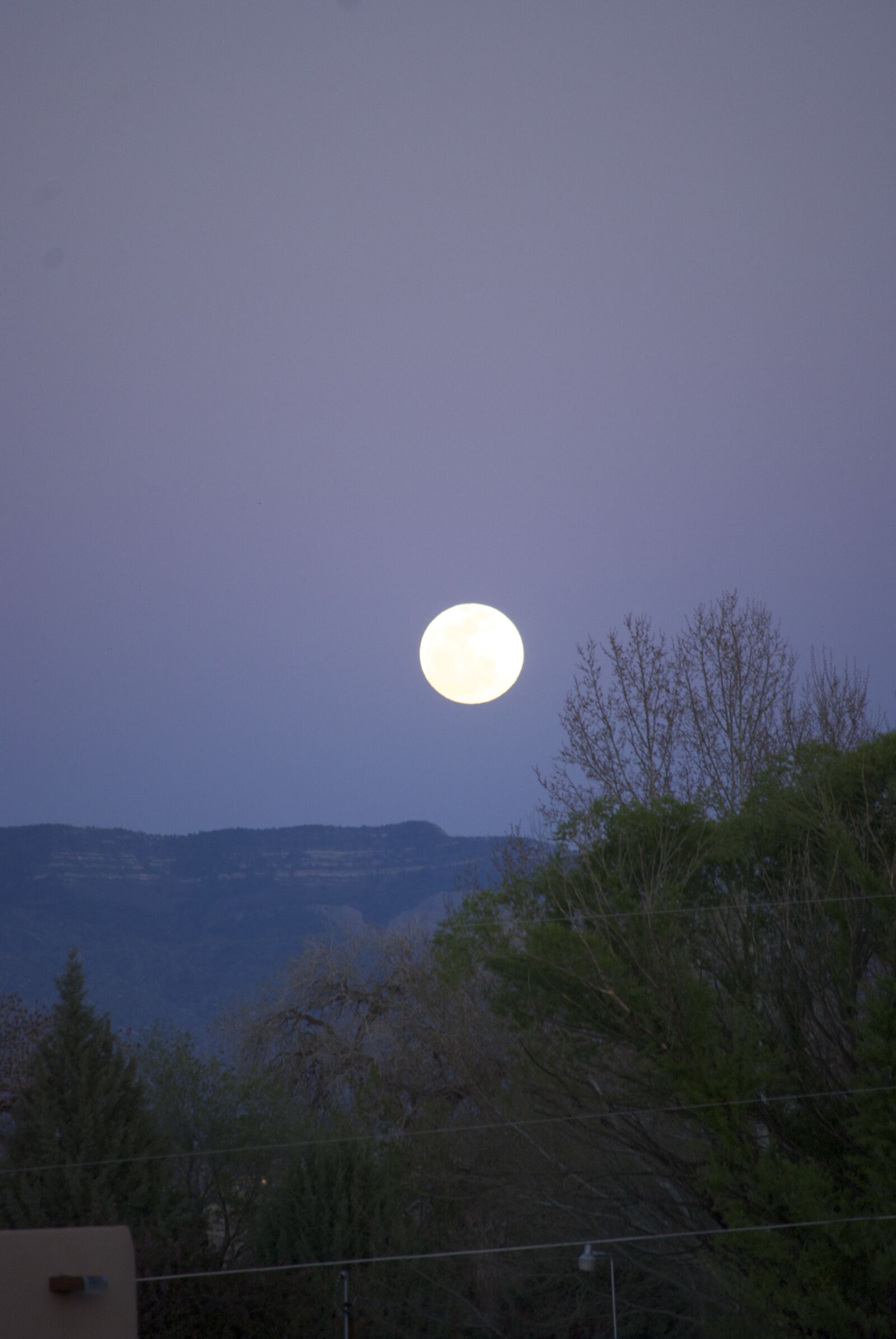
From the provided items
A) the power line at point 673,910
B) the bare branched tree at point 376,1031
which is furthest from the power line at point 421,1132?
the power line at point 673,910

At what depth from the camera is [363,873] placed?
74.8m

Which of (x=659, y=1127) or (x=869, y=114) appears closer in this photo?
(x=659, y=1127)

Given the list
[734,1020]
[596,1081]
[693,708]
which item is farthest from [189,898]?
[734,1020]

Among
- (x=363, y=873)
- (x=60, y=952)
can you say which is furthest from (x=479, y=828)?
(x=60, y=952)

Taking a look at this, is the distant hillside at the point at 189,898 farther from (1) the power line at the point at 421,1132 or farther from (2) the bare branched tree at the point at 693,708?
(1) the power line at the point at 421,1132

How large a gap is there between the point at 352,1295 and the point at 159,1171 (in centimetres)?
352

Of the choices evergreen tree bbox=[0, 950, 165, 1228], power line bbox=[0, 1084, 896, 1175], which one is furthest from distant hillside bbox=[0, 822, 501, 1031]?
power line bbox=[0, 1084, 896, 1175]

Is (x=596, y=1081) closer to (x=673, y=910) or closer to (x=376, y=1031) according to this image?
(x=673, y=910)

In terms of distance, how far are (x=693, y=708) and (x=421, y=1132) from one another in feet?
30.5

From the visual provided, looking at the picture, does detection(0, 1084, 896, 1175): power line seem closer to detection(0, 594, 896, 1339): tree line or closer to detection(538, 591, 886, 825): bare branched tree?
detection(0, 594, 896, 1339): tree line

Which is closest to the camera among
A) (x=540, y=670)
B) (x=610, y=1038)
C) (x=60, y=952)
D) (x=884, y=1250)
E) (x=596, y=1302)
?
(x=884, y=1250)

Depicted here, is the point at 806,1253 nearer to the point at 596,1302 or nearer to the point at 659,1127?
the point at 659,1127

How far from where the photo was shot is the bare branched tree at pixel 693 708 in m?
22.1

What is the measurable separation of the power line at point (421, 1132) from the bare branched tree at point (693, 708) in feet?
19.8
